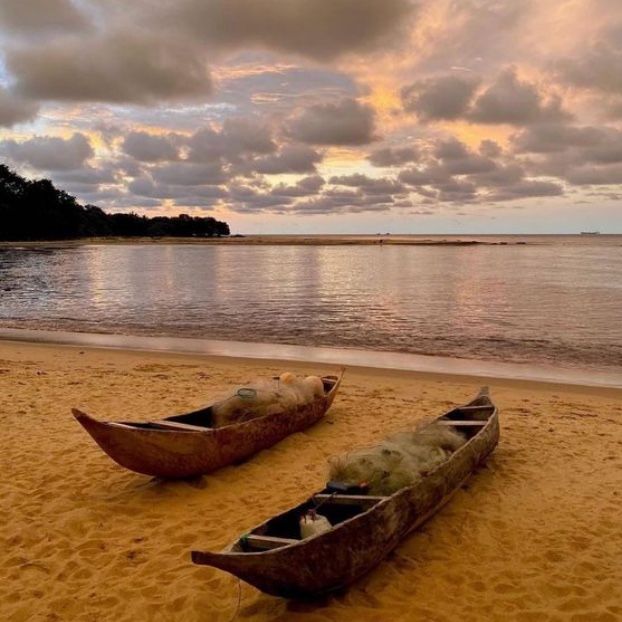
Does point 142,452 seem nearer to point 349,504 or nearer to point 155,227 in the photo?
point 349,504

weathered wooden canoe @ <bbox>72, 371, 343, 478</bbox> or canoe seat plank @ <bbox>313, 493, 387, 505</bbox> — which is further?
weathered wooden canoe @ <bbox>72, 371, 343, 478</bbox>

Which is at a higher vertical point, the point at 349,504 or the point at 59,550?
the point at 349,504

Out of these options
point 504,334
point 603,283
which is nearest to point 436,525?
point 504,334

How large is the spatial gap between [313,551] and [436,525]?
2208 millimetres

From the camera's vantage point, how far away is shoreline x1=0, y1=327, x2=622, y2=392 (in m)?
13.9

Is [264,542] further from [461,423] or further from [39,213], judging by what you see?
[39,213]

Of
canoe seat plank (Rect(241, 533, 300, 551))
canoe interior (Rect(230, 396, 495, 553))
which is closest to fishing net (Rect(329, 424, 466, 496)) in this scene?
canoe interior (Rect(230, 396, 495, 553))

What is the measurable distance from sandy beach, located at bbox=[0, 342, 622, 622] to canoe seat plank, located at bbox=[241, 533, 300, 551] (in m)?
0.64

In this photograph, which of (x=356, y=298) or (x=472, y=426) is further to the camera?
(x=356, y=298)

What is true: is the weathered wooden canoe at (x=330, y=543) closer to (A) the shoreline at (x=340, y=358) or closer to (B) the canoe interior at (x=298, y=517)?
(B) the canoe interior at (x=298, y=517)

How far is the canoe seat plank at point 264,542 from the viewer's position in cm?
448

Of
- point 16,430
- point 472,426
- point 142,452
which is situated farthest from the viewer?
point 16,430

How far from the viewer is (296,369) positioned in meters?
14.4

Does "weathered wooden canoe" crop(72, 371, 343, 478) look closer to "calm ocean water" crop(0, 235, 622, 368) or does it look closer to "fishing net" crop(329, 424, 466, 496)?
"fishing net" crop(329, 424, 466, 496)
